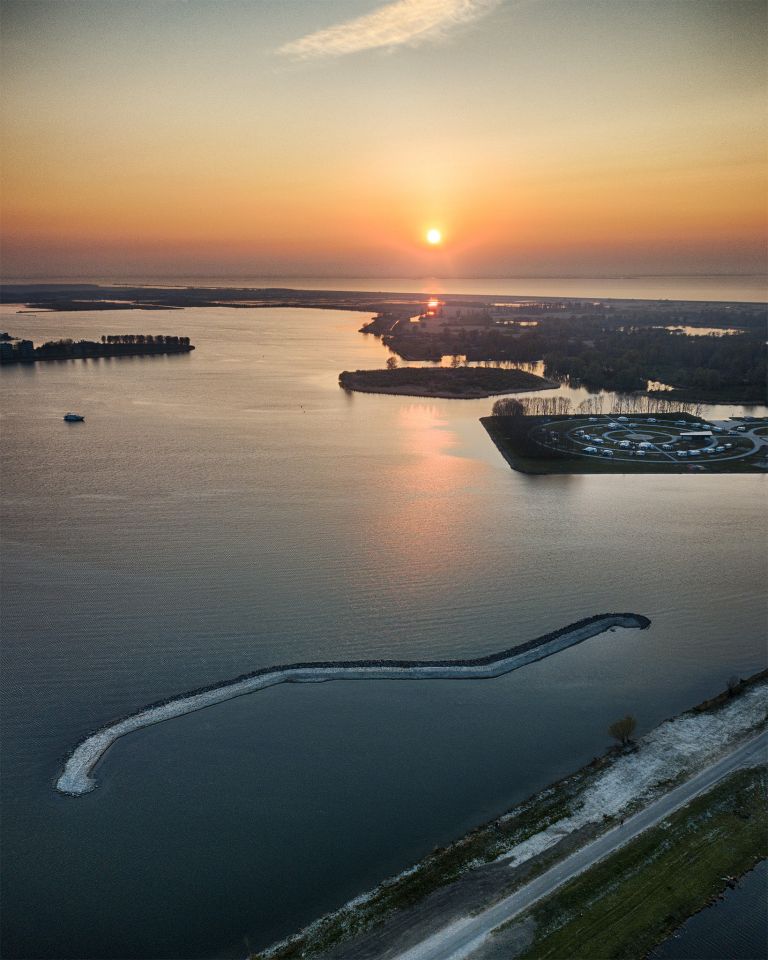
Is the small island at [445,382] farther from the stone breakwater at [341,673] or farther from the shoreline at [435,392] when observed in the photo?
the stone breakwater at [341,673]

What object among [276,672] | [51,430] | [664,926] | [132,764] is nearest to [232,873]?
[132,764]

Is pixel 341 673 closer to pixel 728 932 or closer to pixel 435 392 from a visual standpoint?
pixel 728 932

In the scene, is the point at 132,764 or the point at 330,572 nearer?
the point at 132,764

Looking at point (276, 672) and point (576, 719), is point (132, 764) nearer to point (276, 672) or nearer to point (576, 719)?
point (276, 672)

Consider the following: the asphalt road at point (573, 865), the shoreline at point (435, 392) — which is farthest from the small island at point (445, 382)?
the asphalt road at point (573, 865)

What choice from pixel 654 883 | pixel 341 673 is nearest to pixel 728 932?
pixel 654 883

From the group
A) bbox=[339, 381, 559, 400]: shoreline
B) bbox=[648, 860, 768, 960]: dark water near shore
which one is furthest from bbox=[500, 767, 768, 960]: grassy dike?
bbox=[339, 381, 559, 400]: shoreline

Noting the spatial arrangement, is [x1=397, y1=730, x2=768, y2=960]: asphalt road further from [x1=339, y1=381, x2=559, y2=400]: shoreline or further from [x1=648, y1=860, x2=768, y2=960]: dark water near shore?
[x1=339, y1=381, x2=559, y2=400]: shoreline
